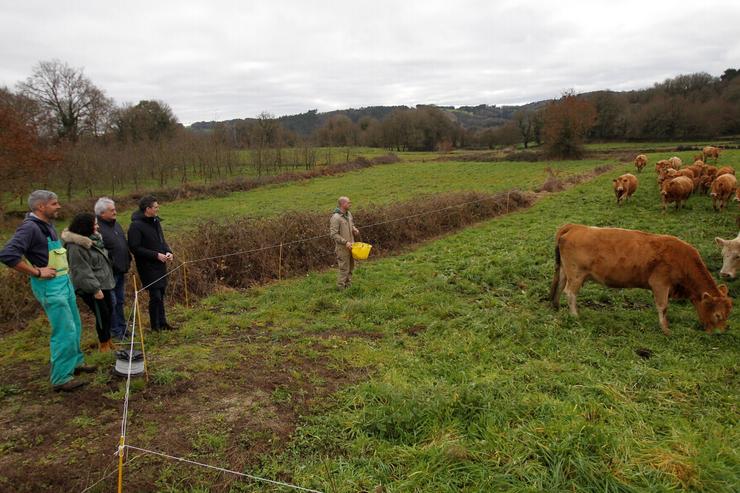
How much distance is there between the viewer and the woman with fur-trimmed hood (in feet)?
17.1

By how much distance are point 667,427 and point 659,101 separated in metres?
74.7

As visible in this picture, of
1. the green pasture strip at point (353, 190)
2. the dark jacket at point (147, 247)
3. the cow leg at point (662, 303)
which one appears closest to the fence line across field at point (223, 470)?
the dark jacket at point (147, 247)

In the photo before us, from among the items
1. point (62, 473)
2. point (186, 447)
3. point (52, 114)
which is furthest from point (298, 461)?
point (52, 114)

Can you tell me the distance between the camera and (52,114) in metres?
42.2

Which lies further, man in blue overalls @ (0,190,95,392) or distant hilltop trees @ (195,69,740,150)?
distant hilltop trees @ (195,69,740,150)

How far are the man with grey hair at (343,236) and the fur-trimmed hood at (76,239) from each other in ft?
13.5

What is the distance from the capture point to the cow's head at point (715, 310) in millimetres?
5852

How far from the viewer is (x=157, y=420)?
397cm

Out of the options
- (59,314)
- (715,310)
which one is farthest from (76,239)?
(715,310)

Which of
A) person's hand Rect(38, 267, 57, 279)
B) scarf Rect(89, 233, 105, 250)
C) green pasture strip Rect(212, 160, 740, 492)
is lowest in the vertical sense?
green pasture strip Rect(212, 160, 740, 492)

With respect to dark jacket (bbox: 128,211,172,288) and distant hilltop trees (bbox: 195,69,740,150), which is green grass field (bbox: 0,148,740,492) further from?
distant hilltop trees (bbox: 195,69,740,150)

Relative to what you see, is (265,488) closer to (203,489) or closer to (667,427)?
(203,489)

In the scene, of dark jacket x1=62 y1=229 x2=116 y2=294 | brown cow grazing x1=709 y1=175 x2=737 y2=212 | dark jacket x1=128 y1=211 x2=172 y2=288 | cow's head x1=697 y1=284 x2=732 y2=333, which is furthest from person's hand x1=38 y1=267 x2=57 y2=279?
brown cow grazing x1=709 y1=175 x2=737 y2=212

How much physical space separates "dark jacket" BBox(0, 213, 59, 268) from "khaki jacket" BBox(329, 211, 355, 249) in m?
4.60
